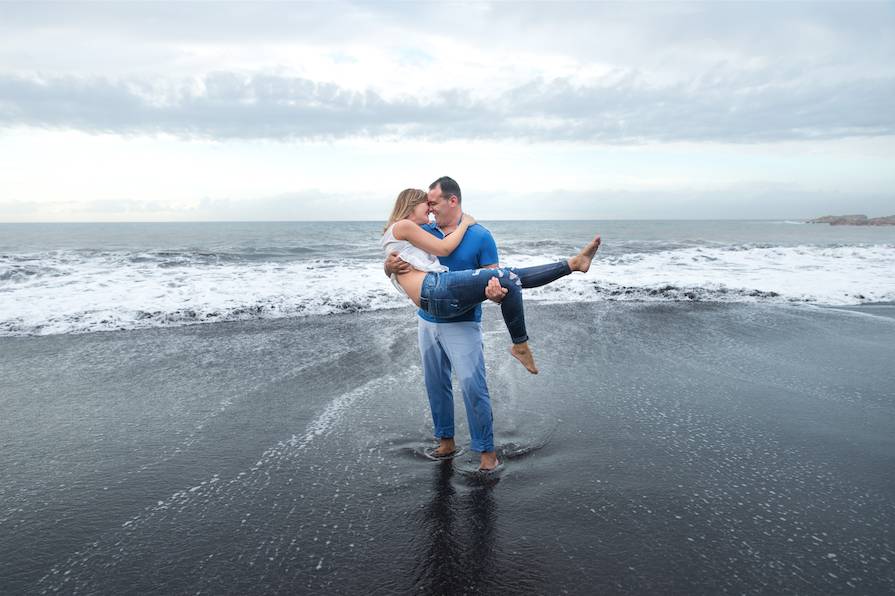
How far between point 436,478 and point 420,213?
1875 mm

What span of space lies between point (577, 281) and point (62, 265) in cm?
1617

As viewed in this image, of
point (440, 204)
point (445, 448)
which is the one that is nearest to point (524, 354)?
point (445, 448)

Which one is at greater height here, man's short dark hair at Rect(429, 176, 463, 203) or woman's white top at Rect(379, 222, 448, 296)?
man's short dark hair at Rect(429, 176, 463, 203)

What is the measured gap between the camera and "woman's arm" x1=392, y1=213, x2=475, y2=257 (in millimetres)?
3734

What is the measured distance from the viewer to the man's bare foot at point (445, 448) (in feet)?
13.4

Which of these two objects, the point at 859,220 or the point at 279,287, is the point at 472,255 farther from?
the point at 859,220

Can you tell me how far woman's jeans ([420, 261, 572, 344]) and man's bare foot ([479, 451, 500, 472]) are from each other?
3.12ft

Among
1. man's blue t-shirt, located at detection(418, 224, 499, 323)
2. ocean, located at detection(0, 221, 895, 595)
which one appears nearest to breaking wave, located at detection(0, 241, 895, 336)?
ocean, located at detection(0, 221, 895, 595)

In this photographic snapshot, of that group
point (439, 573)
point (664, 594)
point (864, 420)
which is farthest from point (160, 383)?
point (864, 420)

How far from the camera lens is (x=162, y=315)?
9625mm

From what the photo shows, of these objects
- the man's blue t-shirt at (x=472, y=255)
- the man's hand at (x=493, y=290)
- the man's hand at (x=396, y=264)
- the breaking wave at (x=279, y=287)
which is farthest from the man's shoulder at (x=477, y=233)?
the breaking wave at (x=279, y=287)

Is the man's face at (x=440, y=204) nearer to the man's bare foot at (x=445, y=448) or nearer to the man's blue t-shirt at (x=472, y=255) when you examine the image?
the man's blue t-shirt at (x=472, y=255)

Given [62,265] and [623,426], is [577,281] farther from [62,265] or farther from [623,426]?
[62,265]

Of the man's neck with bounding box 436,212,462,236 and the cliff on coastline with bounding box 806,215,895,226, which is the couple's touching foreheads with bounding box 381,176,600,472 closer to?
the man's neck with bounding box 436,212,462,236
